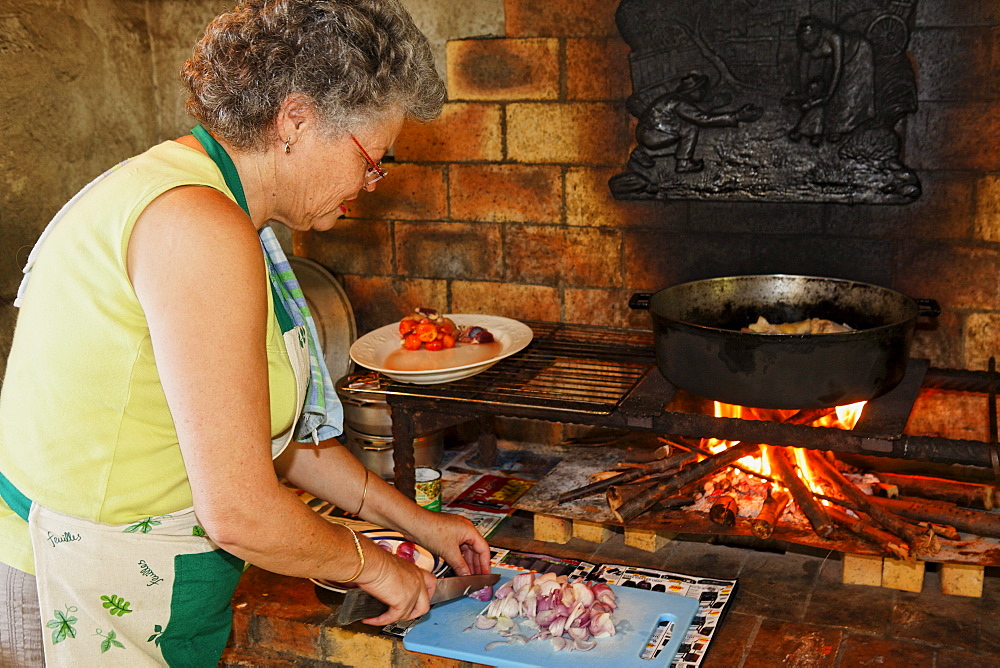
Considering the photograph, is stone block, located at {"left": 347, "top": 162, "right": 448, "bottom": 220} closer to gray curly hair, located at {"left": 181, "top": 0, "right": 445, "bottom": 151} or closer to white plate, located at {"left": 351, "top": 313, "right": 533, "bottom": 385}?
white plate, located at {"left": 351, "top": 313, "right": 533, "bottom": 385}

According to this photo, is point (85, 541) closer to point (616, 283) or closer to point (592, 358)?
point (592, 358)

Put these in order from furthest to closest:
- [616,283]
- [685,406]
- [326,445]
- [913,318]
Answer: [616,283] → [685,406] → [913,318] → [326,445]

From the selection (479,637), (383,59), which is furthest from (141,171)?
(479,637)

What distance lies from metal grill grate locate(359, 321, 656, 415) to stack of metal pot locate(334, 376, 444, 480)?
50 cm

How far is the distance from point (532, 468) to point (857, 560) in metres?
1.40

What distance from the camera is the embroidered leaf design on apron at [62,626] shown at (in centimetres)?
169

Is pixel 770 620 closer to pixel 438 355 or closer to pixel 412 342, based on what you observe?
pixel 438 355

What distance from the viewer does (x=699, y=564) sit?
3.15 metres

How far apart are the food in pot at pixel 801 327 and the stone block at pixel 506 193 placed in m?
1.08

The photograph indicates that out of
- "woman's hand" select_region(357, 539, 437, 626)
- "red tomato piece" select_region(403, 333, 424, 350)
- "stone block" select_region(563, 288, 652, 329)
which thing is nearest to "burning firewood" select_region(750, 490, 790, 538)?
"stone block" select_region(563, 288, 652, 329)

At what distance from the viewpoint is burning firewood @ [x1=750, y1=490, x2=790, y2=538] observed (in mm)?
2877

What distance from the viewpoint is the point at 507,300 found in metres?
4.08

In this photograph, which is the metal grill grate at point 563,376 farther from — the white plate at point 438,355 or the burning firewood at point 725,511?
the burning firewood at point 725,511

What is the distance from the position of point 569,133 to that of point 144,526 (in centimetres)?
253
